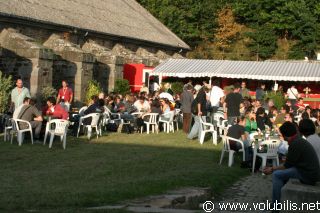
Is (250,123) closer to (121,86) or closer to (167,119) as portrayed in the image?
(167,119)

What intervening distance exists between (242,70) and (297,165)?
24264mm

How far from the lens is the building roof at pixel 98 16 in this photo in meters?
25.5

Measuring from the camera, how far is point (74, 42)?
2911 centimetres

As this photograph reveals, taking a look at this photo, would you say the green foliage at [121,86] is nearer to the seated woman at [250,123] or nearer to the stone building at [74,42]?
the stone building at [74,42]

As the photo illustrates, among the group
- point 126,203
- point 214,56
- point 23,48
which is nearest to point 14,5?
point 23,48

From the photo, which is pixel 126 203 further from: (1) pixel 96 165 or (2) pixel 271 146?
(2) pixel 271 146

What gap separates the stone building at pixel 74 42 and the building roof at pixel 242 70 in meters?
1.93

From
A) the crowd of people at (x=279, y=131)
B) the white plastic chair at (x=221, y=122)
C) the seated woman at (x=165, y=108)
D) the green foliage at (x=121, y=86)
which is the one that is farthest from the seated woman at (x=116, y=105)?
the green foliage at (x=121, y=86)

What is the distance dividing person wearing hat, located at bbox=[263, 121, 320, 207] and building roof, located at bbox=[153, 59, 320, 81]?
2274cm

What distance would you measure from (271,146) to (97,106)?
670 centimetres

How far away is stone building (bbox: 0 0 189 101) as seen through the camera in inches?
888

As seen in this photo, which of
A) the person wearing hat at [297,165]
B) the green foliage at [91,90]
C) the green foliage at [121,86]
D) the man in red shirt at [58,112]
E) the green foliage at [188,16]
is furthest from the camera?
the green foliage at [188,16]

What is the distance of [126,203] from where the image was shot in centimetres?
834

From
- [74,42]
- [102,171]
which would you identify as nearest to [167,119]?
[102,171]
